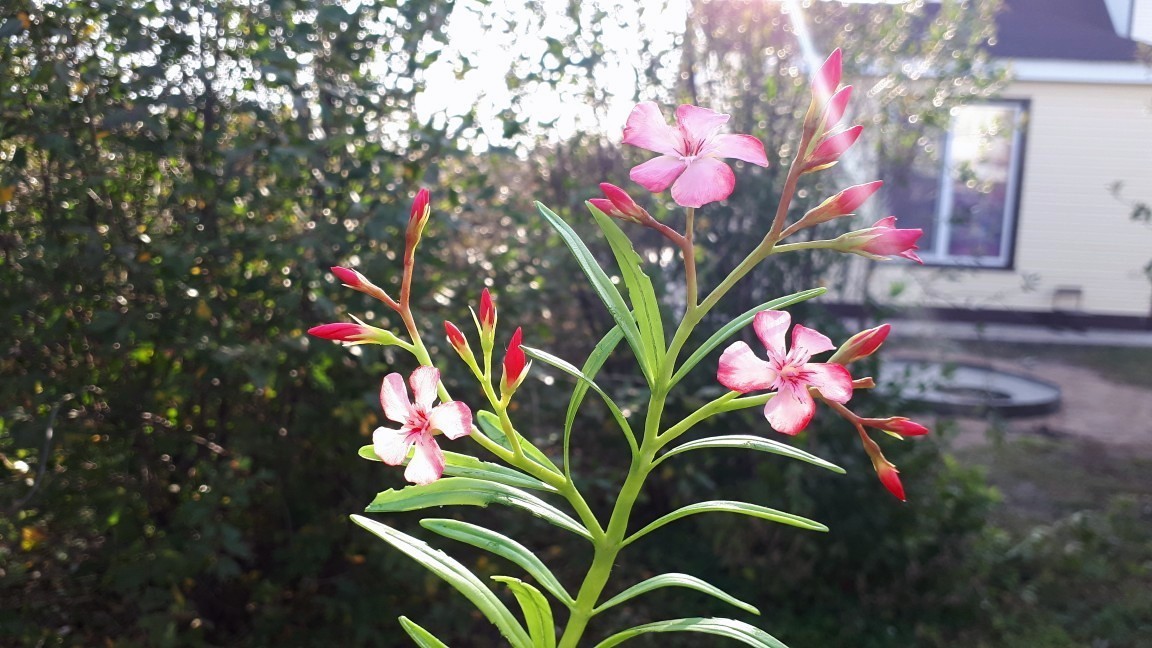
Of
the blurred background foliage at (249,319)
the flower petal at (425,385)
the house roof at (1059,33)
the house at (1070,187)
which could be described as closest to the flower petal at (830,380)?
the flower petal at (425,385)

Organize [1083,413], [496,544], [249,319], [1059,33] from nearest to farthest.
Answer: [496,544] < [249,319] < [1083,413] < [1059,33]

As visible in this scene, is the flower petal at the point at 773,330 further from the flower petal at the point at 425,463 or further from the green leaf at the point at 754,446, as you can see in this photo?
the flower petal at the point at 425,463

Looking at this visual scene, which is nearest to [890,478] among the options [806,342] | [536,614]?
[806,342]

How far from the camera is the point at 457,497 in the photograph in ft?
2.92

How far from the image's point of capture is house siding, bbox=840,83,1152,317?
37.0 ft

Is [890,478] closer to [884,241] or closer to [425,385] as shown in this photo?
[884,241]

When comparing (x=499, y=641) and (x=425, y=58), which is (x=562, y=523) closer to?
(x=425, y=58)

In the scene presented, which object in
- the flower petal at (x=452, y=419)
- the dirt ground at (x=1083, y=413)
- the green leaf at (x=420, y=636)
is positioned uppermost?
the flower petal at (x=452, y=419)

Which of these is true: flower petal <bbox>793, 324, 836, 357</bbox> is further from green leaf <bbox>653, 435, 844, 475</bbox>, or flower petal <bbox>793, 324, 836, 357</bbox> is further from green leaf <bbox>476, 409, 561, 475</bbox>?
green leaf <bbox>476, 409, 561, 475</bbox>

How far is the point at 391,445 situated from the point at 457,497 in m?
0.17

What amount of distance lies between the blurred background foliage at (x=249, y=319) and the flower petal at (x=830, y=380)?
4.99 feet

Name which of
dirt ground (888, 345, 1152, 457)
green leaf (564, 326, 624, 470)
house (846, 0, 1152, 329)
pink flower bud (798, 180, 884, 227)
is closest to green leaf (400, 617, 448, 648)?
green leaf (564, 326, 624, 470)

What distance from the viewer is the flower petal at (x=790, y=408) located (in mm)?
740

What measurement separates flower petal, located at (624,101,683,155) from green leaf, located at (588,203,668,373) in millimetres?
92
